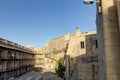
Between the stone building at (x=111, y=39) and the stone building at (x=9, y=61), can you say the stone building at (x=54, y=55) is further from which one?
the stone building at (x=111, y=39)

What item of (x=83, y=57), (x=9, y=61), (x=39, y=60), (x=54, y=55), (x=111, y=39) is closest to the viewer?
(x=111, y=39)

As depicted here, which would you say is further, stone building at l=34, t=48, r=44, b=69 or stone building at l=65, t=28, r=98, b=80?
stone building at l=34, t=48, r=44, b=69

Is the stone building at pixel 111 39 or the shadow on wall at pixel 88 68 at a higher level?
the stone building at pixel 111 39

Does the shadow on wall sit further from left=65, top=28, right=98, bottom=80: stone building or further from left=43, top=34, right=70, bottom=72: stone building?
left=43, top=34, right=70, bottom=72: stone building

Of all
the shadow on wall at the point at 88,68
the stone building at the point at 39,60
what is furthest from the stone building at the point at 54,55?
the shadow on wall at the point at 88,68

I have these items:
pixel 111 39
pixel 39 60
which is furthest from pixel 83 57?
pixel 39 60

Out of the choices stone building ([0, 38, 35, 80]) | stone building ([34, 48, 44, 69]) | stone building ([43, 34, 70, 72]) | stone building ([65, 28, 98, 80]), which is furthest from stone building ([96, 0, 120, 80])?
stone building ([34, 48, 44, 69])

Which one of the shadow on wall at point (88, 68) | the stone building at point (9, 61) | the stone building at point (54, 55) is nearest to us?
the shadow on wall at point (88, 68)

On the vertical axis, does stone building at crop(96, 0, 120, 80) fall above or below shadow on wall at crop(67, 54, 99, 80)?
above

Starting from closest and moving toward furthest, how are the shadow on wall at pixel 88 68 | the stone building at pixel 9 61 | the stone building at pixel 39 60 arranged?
the shadow on wall at pixel 88 68 < the stone building at pixel 9 61 < the stone building at pixel 39 60

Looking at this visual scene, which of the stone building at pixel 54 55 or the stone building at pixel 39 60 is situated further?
the stone building at pixel 39 60

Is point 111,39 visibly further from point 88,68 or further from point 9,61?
point 9,61

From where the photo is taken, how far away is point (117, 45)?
6.80m

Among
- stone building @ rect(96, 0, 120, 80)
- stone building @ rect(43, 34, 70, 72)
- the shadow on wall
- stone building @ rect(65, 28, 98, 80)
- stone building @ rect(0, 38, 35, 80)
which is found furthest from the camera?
stone building @ rect(43, 34, 70, 72)
